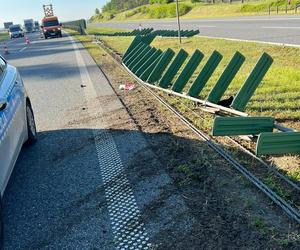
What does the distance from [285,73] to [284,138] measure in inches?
201

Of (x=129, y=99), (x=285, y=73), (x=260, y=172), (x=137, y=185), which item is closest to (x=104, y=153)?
(x=137, y=185)

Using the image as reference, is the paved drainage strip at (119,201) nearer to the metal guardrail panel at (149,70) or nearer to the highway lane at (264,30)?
the metal guardrail panel at (149,70)

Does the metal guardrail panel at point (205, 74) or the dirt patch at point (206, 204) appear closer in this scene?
the dirt patch at point (206, 204)

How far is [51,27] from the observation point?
44.2 metres

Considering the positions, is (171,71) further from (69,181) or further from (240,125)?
(69,181)

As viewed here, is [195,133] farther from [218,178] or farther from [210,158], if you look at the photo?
[218,178]

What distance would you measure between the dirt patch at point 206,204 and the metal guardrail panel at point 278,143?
1.31 ft

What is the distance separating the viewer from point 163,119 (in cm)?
692

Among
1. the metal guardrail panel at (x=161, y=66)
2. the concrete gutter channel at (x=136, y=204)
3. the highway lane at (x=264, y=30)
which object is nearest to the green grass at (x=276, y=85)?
the metal guardrail panel at (x=161, y=66)

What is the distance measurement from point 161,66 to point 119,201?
606 cm

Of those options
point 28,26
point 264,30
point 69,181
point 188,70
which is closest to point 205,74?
point 188,70

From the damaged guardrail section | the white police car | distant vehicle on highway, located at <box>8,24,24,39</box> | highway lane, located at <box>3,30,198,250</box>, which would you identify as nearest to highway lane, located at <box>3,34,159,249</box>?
highway lane, located at <box>3,30,198,250</box>

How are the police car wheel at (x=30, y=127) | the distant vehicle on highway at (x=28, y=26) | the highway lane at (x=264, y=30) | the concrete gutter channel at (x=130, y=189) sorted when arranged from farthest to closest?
1. the distant vehicle on highway at (x=28, y=26)
2. the highway lane at (x=264, y=30)
3. the police car wheel at (x=30, y=127)
4. the concrete gutter channel at (x=130, y=189)

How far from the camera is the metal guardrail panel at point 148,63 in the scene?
10.8 metres
